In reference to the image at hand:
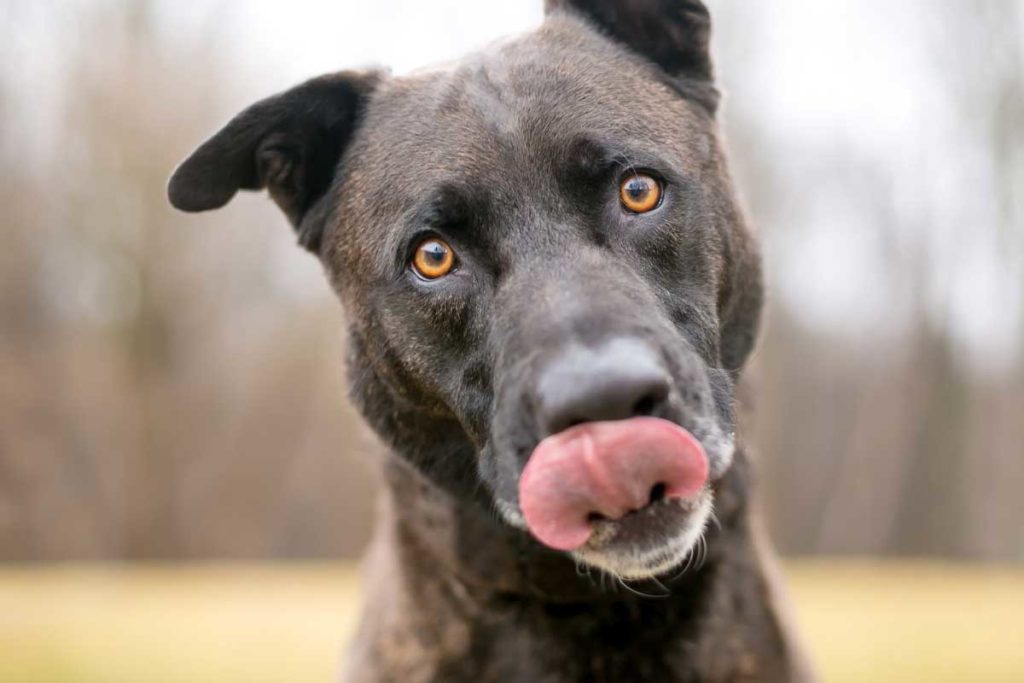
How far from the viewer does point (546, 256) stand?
9.09 ft

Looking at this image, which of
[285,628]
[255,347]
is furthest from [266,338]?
[285,628]

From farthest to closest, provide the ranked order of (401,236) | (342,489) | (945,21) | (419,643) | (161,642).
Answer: (342,489) < (945,21) < (161,642) < (419,643) < (401,236)

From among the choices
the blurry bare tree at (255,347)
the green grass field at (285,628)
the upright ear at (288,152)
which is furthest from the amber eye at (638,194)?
the blurry bare tree at (255,347)

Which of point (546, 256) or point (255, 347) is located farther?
point (255, 347)

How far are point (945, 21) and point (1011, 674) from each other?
1210cm

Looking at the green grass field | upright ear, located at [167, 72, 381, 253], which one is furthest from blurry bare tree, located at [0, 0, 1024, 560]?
upright ear, located at [167, 72, 381, 253]

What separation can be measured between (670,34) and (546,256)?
115 cm

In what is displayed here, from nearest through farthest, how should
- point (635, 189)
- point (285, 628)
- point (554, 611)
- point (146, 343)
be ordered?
point (635, 189), point (554, 611), point (285, 628), point (146, 343)

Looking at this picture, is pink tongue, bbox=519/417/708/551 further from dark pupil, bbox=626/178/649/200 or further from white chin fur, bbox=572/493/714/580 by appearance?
dark pupil, bbox=626/178/649/200

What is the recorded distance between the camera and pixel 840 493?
18.6 meters

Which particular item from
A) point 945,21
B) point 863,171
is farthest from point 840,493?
point 945,21

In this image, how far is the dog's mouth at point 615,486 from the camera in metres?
2.29

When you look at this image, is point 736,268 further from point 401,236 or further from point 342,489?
point 342,489

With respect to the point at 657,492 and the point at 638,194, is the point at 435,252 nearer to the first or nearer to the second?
the point at 638,194
